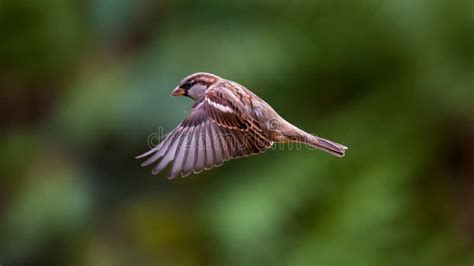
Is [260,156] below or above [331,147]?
above

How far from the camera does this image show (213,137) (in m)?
2.28

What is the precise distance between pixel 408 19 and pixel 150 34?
66.3 inches

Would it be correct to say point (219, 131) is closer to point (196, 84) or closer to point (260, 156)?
point (196, 84)

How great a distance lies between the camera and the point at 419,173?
4.72 m

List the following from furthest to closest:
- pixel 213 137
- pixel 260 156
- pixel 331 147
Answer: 1. pixel 260 156
2. pixel 331 147
3. pixel 213 137

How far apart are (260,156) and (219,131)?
2683 millimetres

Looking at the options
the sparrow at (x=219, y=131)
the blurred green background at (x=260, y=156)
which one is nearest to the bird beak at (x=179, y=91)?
the sparrow at (x=219, y=131)

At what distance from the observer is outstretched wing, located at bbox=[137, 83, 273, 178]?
2131 millimetres

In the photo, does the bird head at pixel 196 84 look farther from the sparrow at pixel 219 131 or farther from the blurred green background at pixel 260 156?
the blurred green background at pixel 260 156

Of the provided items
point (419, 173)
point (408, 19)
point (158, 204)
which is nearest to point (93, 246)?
point (158, 204)

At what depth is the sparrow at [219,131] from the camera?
214cm

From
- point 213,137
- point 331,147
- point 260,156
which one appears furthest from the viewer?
point 260,156

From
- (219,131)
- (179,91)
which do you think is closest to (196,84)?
(179,91)

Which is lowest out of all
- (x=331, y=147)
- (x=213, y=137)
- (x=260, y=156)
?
(x=213, y=137)
